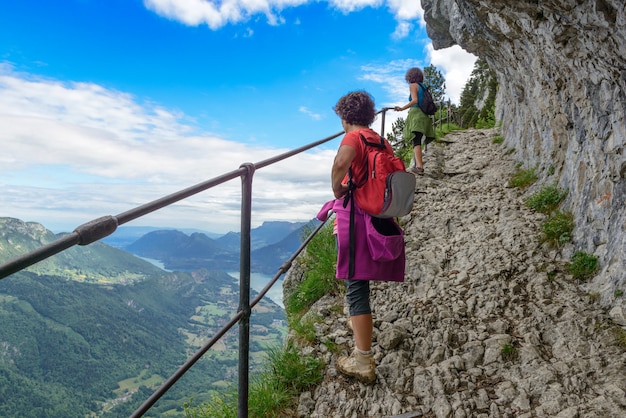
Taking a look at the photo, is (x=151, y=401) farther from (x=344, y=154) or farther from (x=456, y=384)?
(x=456, y=384)

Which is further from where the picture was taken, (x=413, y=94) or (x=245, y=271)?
(x=413, y=94)

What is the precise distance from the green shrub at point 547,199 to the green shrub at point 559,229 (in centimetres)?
57

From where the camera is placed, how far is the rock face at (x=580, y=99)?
137 inches

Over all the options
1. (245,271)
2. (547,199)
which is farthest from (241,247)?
(547,199)

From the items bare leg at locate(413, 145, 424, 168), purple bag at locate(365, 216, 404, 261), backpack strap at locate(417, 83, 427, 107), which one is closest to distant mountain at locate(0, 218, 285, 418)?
bare leg at locate(413, 145, 424, 168)

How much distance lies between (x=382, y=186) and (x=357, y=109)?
70 cm

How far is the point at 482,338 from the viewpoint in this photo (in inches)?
141

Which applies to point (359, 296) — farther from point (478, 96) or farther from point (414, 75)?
point (478, 96)

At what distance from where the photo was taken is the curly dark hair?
316 cm

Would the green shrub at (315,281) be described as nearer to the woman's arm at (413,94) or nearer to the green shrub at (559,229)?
the green shrub at (559,229)

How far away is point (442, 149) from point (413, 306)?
8634mm

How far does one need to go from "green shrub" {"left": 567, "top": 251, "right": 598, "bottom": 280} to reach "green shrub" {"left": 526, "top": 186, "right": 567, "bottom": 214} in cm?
147

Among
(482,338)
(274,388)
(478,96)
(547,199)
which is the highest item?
(478,96)

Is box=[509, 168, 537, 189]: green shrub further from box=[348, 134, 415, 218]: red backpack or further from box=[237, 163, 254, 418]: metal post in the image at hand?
box=[237, 163, 254, 418]: metal post
